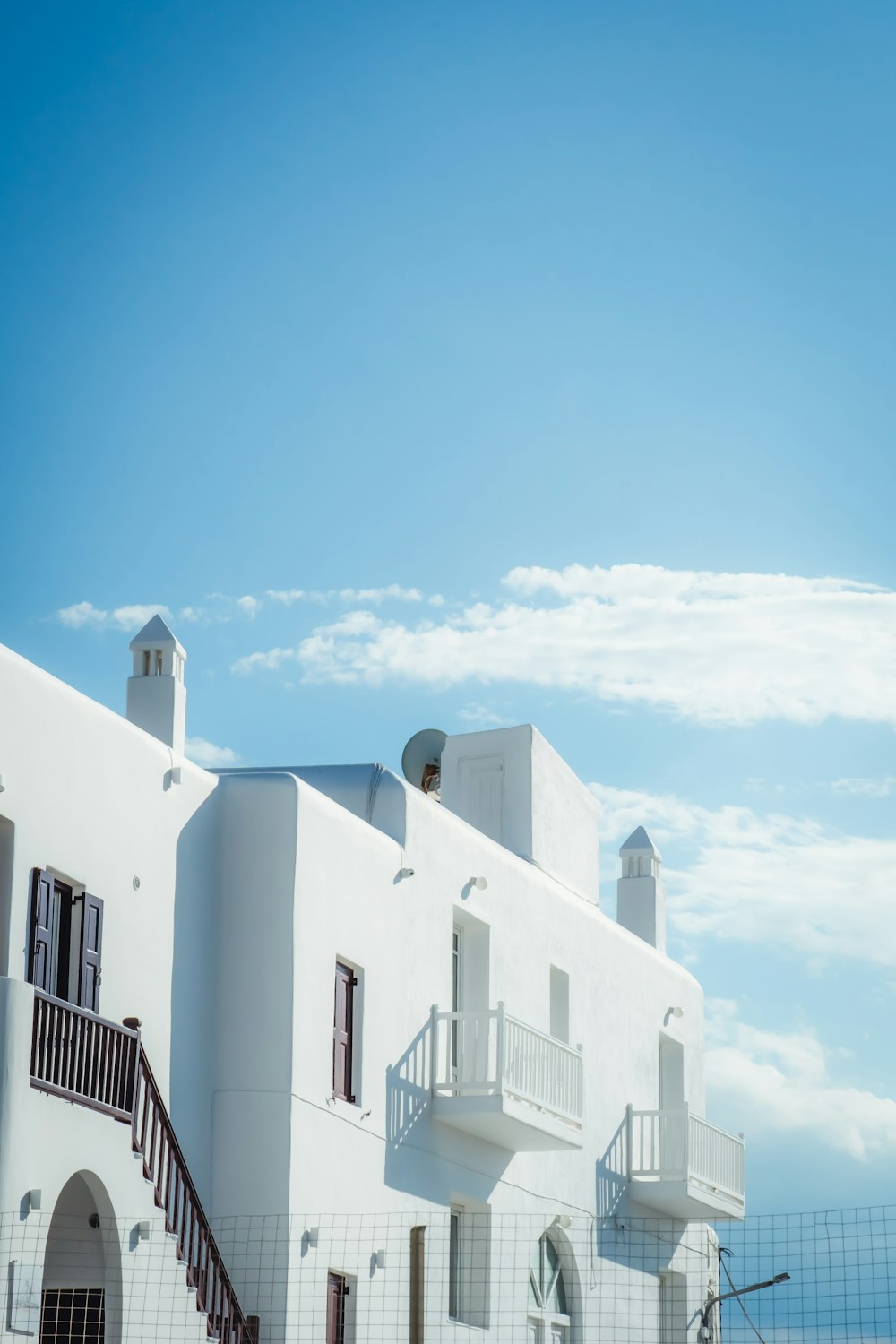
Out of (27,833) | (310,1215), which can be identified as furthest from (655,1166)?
(27,833)

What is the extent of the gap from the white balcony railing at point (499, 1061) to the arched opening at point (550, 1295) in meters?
2.16

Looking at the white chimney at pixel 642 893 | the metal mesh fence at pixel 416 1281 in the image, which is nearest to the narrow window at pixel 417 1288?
the metal mesh fence at pixel 416 1281

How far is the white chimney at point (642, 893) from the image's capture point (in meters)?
31.0

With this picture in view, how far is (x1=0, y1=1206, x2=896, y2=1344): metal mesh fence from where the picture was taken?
621 inches

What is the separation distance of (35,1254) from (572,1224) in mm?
12185

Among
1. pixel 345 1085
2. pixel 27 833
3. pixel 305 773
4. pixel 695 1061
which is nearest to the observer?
pixel 27 833

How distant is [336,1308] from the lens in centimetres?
1962

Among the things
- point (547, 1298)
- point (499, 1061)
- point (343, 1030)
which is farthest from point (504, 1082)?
point (547, 1298)

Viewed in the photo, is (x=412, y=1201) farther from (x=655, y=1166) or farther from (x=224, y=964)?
(x=655, y=1166)

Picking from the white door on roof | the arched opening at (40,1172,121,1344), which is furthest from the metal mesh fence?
the white door on roof

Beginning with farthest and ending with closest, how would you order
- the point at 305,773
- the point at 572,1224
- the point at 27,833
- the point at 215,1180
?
the point at 572,1224 < the point at 305,773 < the point at 215,1180 < the point at 27,833

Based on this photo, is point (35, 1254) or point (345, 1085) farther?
point (345, 1085)

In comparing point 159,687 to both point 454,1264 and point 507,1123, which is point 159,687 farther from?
point 454,1264

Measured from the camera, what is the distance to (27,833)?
1625cm
